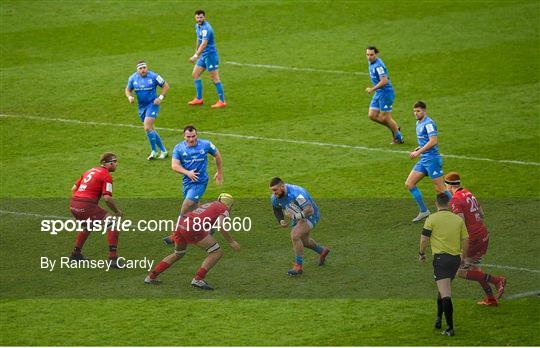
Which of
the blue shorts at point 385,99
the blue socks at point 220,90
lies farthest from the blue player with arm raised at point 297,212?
the blue socks at point 220,90

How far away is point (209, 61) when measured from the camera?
27.9 metres

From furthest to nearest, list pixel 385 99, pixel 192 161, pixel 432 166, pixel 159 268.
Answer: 1. pixel 385 99
2. pixel 432 166
3. pixel 192 161
4. pixel 159 268

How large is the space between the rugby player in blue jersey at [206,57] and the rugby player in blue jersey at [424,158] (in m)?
8.42

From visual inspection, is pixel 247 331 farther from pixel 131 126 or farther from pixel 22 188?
pixel 131 126

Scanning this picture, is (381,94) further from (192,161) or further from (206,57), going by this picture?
(192,161)

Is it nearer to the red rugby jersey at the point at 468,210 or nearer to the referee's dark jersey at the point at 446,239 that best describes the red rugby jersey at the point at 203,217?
the referee's dark jersey at the point at 446,239

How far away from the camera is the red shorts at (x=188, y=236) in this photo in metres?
17.0

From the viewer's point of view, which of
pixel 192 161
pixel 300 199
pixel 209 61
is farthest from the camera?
pixel 209 61

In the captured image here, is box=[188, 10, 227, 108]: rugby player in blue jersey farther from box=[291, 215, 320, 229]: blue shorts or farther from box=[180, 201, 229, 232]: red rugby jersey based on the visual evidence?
box=[180, 201, 229, 232]: red rugby jersey

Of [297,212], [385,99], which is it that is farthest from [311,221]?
[385,99]

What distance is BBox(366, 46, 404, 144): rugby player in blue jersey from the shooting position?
2481 cm

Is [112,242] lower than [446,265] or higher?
higher

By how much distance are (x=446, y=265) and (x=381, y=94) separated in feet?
32.6

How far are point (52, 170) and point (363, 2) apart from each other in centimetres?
1735
